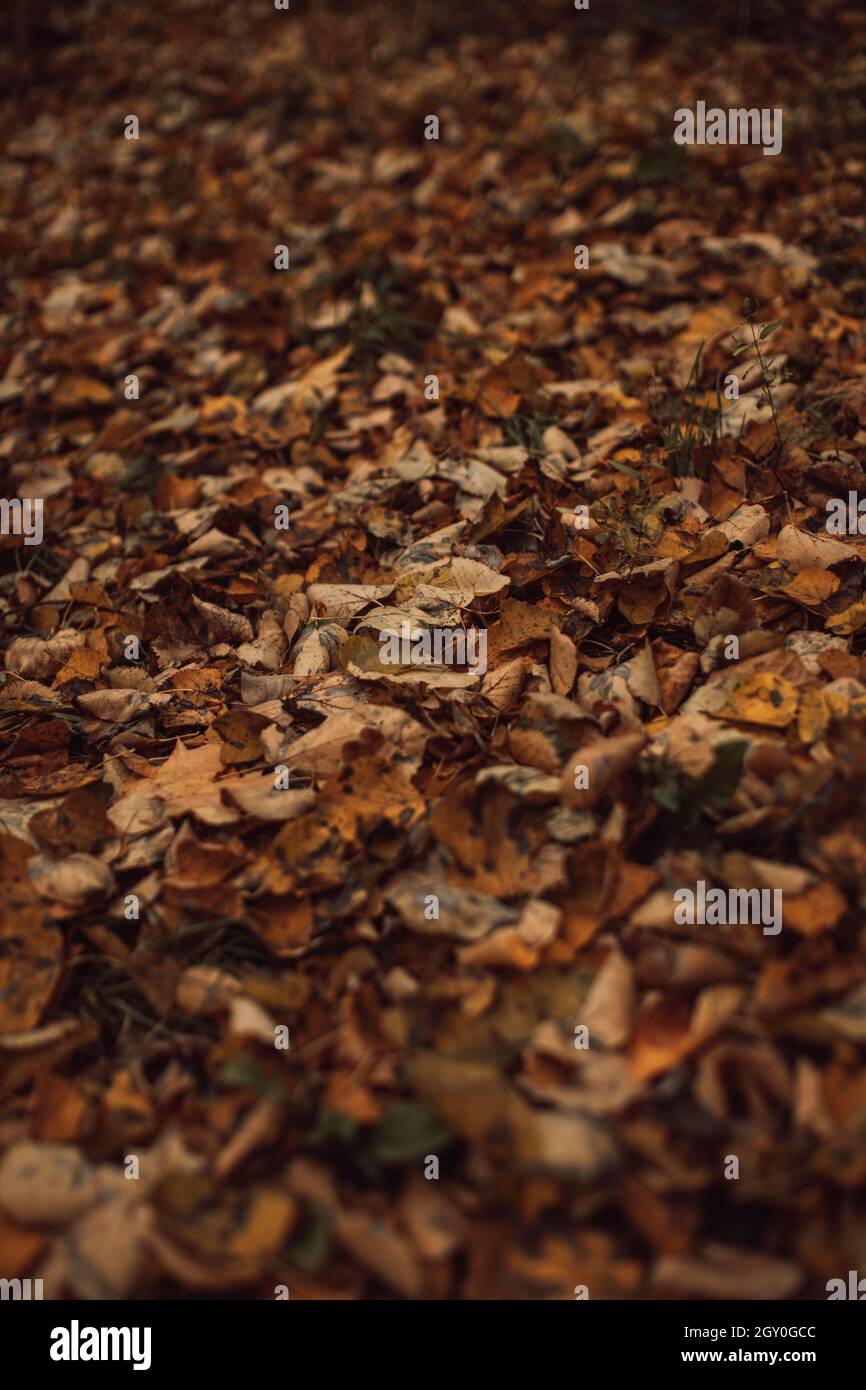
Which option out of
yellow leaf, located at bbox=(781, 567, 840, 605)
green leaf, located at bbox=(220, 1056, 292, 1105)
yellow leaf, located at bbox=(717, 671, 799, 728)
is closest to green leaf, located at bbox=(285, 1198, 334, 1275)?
green leaf, located at bbox=(220, 1056, 292, 1105)

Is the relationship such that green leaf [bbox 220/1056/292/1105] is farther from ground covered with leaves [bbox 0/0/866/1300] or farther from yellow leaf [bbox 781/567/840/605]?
yellow leaf [bbox 781/567/840/605]

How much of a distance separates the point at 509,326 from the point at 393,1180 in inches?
92.2

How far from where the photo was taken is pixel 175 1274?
3.39 feet

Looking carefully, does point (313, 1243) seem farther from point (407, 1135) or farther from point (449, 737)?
point (449, 737)

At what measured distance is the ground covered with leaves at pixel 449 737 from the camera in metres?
1.07

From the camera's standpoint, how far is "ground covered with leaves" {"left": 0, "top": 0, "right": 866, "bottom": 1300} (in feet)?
3.50

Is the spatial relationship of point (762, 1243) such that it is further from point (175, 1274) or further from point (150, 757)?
point (150, 757)

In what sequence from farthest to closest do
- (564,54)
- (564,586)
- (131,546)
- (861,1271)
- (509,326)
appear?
(564,54) → (509,326) → (131,546) → (564,586) → (861,1271)

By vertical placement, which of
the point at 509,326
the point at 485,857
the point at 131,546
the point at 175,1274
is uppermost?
the point at 509,326

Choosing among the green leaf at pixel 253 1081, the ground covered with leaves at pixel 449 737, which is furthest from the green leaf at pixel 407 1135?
the green leaf at pixel 253 1081

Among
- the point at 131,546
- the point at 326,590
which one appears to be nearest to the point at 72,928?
the point at 326,590

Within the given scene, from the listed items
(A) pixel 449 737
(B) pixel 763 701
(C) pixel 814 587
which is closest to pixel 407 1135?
(A) pixel 449 737

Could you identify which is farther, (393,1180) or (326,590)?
(326,590)

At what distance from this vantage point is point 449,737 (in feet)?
5.16
